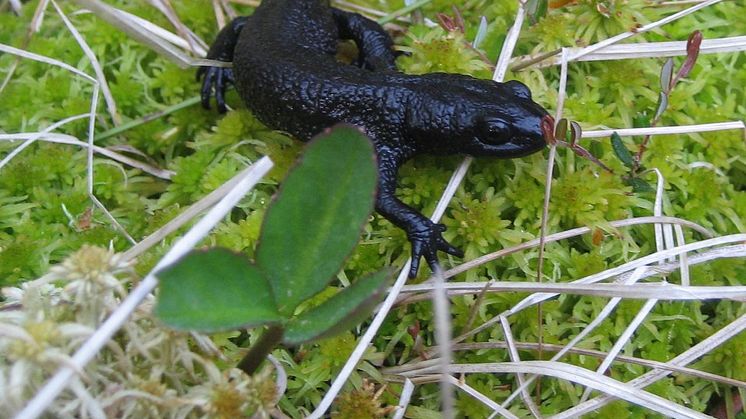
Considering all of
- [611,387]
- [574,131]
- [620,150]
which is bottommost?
[611,387]

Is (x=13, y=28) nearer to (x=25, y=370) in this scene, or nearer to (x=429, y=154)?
(x=429, y=154)

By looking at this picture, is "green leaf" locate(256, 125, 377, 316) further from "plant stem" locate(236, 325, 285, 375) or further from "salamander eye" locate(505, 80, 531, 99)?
"salamander eye" locate(505, 80, 531, 99)

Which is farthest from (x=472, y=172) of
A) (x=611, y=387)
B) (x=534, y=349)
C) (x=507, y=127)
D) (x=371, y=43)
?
(x=611, y=387)

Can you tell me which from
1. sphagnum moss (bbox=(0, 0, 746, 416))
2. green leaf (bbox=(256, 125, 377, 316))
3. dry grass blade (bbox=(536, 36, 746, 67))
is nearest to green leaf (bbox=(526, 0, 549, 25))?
sphagnum moss (bbox=(0, 0, 746, 416))

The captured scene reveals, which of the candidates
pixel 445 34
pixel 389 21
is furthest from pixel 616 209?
pixel 389 21

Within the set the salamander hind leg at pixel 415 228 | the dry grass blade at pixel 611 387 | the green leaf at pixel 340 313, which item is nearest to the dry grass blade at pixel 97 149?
the salamander hind leg at pixel 415 228

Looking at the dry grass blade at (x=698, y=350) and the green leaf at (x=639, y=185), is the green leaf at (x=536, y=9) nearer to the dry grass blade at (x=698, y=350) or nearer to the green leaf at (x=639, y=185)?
the green leaf at (x=639, y=185)

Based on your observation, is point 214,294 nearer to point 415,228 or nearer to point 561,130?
point 415,228
